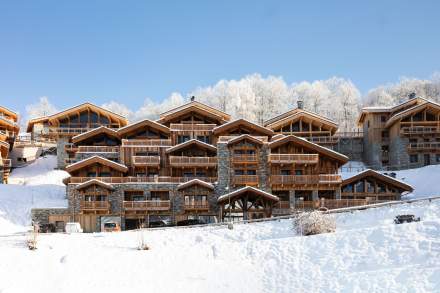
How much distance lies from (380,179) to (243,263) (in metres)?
24.9

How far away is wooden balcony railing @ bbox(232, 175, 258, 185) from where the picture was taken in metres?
41.8

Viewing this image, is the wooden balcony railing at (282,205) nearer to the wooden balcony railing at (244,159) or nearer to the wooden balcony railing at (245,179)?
the wooden balcony railing at (245,179)

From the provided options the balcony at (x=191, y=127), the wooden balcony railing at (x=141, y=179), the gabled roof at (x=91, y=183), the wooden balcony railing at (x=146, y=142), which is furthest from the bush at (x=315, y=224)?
the balcony at (x=191, y=127)

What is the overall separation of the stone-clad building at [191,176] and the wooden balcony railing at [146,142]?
0.09 meters

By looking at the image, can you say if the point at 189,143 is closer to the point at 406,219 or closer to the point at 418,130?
the point at 406,219

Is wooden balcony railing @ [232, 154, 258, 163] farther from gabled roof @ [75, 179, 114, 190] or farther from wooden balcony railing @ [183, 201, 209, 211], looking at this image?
gabled roof @ [75, 179, 114, 190]

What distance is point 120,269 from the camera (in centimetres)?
2200

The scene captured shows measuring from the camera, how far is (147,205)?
39750mm

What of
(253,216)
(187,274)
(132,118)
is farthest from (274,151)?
(132,118)

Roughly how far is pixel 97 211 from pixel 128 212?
239 centimetres

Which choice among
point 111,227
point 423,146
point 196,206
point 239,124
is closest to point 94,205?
point 111,227

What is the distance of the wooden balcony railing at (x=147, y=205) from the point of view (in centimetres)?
3966

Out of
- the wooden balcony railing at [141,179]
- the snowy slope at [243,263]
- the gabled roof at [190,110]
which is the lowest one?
the snowy slope at [243,263]

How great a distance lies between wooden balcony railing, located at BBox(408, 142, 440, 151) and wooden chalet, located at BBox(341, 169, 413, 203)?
363 inches
